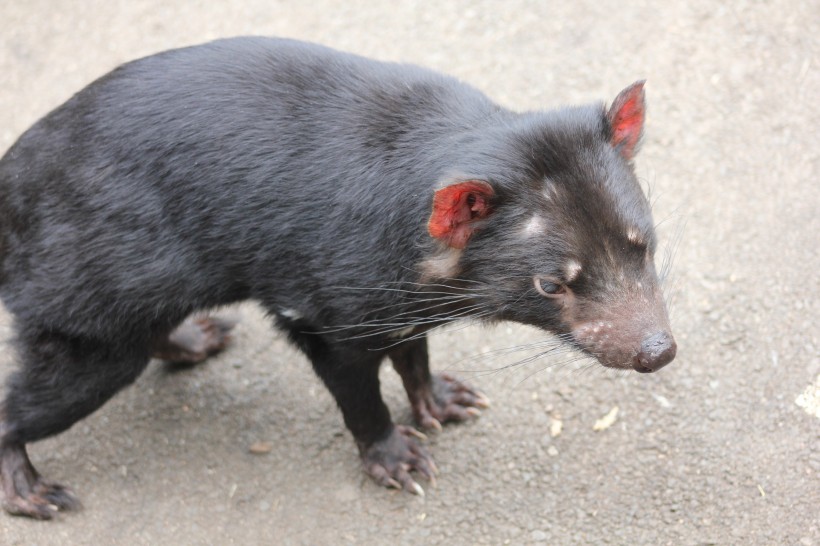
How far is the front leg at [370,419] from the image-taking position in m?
3.81

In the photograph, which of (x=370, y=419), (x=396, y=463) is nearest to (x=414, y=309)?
(x=370, y=419)

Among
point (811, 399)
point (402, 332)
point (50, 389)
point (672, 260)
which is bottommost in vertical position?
point (811, 399)

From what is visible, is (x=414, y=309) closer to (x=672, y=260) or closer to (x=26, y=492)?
(x=672, y=260)

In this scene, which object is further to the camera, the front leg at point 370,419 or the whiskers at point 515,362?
the whiskers at point 515,362

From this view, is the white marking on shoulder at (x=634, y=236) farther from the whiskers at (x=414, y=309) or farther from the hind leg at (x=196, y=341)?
the hind leg at (x=196, y=341)

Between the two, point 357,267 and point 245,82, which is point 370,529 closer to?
point 357,267

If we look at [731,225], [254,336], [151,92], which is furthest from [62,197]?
[731,225]

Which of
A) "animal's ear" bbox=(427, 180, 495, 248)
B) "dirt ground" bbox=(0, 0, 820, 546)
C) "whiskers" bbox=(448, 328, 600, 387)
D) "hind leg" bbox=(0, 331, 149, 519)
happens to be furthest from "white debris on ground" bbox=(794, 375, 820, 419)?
"hind leg" bbox=(0, 331, 149, 519)

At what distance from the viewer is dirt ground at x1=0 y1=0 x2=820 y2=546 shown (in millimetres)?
4027

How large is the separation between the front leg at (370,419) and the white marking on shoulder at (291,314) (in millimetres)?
141

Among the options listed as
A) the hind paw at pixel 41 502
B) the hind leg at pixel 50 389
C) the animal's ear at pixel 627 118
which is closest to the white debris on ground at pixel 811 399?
the animal's ear at pixel 627 118

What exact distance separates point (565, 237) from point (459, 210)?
1.22 feet

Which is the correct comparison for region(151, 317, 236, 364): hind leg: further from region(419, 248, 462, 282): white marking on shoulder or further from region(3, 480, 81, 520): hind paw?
region(419, 248, 462, 282): white marking on shoulder

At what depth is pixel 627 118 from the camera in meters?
3.33
